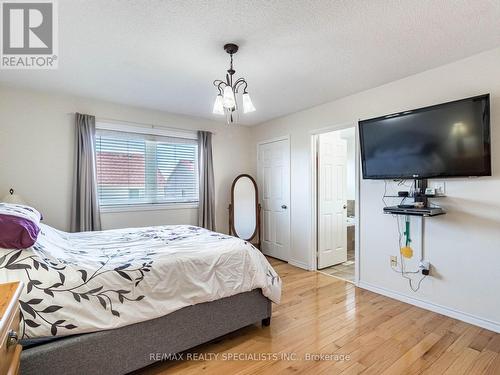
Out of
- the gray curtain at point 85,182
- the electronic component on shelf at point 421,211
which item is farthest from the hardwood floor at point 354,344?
the gray curtain at point 85,182

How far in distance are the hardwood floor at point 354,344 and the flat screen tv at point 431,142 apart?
1.35 metres

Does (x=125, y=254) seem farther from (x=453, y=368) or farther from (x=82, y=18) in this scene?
(x=453, y=368)

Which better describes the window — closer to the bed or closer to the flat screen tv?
the bed

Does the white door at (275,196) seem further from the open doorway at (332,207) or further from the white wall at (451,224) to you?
the white wall at (451,224)

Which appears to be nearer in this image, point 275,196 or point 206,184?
point 206,184

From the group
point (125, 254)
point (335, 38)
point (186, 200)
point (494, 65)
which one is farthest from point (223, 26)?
point (186, 200)

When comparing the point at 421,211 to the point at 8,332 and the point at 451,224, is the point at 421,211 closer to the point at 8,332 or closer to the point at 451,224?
the point at 451,224

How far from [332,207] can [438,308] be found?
1.85m

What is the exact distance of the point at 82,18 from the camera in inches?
71.0

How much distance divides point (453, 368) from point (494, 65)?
7.90 ft

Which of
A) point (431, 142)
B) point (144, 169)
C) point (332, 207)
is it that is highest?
point (431, 142)

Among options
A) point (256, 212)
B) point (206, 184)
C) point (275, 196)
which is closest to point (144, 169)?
point (206, 184)

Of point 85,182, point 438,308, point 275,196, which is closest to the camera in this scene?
point 438,308

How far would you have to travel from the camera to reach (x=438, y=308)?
2.58 metres
